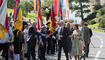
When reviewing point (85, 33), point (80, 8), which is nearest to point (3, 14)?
point (85, 33)

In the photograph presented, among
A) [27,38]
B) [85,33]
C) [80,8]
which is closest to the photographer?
[27,38]

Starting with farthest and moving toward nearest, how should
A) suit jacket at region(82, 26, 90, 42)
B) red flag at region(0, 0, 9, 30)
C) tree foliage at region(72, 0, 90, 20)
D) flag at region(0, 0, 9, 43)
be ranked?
tree foliage at region(72, 0, 90, 20) → suit jacket at region(82, 26, 90, 42) → red flag at region(0, 0, 9, 30) → flag at region(0, 0, 9, 43)

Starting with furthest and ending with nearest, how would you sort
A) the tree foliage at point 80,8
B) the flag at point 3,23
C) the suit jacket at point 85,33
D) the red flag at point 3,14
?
the tree foliage at point 80,8 < the suit jacket at point 85,33 < the red flag at point 3,14 < the flag at point 3,23

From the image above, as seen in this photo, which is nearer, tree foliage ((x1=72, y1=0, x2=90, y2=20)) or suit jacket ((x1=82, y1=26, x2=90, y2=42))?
suit jacket ((x1=82, y1=26, x2=90, y2=42))

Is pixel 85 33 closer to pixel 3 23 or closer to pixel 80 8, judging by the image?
pixel 3 23

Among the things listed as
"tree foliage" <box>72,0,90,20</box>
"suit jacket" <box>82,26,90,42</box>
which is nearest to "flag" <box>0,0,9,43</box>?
"suit jacket" <box>82,26,90,42</box>

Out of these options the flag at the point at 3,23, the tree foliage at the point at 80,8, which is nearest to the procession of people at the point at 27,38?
the flag at the point at 3,23

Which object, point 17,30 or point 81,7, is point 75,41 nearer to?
point 17,30

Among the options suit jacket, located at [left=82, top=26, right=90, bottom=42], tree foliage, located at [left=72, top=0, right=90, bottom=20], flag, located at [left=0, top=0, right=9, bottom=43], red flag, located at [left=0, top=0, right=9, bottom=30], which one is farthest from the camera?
tree foliage, located at [left=72, top=0, right=90, bottom=20]

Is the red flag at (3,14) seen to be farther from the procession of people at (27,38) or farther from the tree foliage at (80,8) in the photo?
the tree foliage at (80,8)

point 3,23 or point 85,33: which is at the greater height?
point 3,23

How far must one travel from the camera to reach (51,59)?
12281mm

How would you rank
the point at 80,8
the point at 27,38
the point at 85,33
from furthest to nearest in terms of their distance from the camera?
the point at 80,8 → the point at 85,33 → the point at 27,38

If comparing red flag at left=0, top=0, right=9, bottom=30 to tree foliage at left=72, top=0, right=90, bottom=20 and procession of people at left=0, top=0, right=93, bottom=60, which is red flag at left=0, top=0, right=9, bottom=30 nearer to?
procession of people at left=0, top=0, right=93, bottom=60
